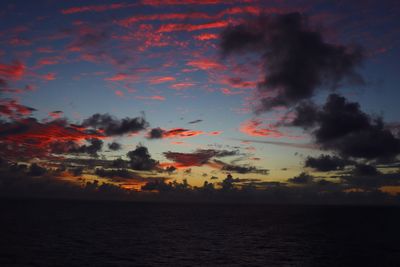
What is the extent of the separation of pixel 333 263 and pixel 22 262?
53.4m

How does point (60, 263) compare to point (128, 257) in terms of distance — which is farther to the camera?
point (128, 257)

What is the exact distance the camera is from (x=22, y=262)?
58.9 m

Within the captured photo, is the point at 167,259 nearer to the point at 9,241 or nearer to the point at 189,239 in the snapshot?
the point at 189,239

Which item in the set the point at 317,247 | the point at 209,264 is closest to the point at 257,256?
the point at 209,264

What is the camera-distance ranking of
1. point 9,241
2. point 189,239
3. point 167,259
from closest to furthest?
point 167,259 < point 9,241 < point 189,239

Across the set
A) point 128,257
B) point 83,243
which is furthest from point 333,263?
point 83,243

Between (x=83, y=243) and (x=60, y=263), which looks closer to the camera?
(x=60, y=263)

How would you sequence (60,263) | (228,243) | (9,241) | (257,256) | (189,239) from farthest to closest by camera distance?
(189,239), (228,243), (9,241), (257,256), (60,263)

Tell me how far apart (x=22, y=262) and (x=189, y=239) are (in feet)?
150

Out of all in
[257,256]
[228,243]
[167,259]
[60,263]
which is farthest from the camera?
[228,243]

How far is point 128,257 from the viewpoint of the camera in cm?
6612

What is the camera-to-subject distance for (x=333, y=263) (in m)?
65.5

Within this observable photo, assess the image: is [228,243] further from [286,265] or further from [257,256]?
[286,265]

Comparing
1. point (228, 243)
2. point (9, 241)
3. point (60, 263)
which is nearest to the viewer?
point (60, 263)
